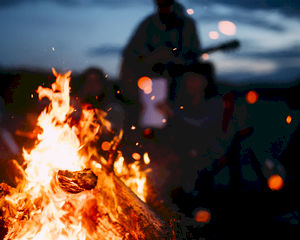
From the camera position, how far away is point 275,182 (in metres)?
4.51

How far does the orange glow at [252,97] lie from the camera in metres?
6.94

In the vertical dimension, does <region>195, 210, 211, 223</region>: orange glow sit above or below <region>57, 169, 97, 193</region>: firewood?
below

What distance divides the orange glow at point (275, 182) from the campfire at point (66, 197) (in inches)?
95.1

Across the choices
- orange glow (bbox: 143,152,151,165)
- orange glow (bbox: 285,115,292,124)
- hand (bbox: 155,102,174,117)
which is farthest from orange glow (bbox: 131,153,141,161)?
orange glow (bbox: 285,115,292,124)

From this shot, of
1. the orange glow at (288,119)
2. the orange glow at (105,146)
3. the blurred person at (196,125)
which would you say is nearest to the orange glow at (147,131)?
the blurred person at (196,125)

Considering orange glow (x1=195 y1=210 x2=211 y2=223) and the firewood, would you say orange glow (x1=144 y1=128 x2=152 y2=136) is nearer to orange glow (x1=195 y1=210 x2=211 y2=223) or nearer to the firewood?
orange glow (x1=195 y1=210 x2=211 y2=223)

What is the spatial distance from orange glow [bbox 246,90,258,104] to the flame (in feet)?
15.7

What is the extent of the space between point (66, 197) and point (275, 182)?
340 centimetres

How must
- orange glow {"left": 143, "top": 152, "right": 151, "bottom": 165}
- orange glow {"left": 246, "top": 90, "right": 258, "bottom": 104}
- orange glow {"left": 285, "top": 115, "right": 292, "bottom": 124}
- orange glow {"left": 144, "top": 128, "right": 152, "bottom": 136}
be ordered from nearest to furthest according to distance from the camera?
orange glow {"left": 143, "top": 152, "right": 151, "bottom": 165} < orange glow {"left": 144, "top": 128, "right": 152, "bottom": 136} < orange glow {"left": 285, "top": 115, "right": 292, "bottom": 124} < orange glow {"left": 246, "top": 90, "right": 258, "bottom": 104}

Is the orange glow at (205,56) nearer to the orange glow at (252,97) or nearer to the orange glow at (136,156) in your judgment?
the orange glow at (252,97)

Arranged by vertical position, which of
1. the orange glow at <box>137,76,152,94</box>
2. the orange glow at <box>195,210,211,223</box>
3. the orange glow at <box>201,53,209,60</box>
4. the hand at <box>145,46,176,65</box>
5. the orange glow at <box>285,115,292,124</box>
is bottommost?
the orange glow at <box>195,210,211,223</box>

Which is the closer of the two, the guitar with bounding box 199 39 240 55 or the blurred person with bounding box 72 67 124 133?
the blurred person with bounding box 72 67 124 133

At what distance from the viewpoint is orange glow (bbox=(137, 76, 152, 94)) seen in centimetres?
475

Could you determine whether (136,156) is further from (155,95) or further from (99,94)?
(99,94)
